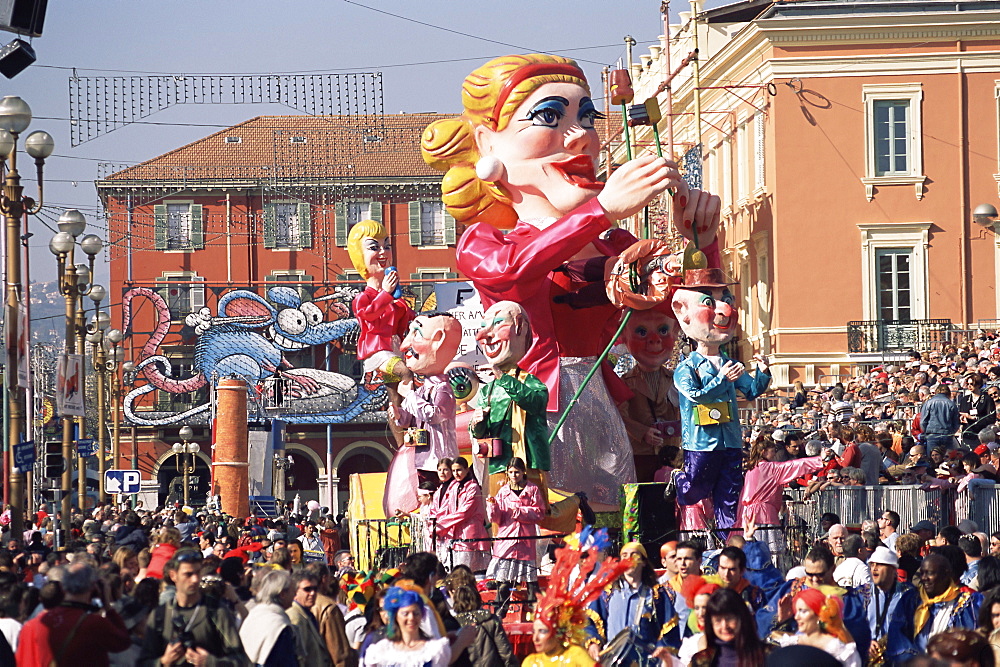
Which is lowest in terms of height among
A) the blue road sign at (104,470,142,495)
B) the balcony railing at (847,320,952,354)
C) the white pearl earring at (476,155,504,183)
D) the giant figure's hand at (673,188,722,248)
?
the blue road sign at (104,470,142,495)

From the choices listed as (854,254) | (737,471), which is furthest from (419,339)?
(854,254)

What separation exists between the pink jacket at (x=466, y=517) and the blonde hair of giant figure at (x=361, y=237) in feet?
25.7

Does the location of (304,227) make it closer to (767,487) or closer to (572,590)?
(767,487)

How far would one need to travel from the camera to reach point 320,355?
6169 centimetres

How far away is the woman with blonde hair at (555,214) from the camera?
16172 mm

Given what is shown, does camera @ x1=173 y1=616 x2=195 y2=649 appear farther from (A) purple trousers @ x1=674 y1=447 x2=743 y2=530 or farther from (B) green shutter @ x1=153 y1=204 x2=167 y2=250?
(B) green shutter @ x1=153 y1=204 x2=167 y2=250

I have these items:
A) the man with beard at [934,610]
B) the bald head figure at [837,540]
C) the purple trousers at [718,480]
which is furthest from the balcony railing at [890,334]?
the man with beard at [934,610]

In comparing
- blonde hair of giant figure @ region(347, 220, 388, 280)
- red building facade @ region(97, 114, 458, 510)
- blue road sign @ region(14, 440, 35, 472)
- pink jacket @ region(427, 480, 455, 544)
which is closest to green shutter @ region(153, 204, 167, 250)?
red building facade @ region(97, 114, 458, 510)

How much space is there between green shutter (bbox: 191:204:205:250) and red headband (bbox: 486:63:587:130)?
52.4 metres

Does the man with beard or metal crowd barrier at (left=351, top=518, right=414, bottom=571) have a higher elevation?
the man with beard

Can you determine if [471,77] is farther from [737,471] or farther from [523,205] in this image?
[737,471]

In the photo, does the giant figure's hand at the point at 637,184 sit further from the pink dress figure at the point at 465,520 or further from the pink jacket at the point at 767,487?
the pink dress figure at the point at 465,520

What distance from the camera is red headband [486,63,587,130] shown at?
56.7ft

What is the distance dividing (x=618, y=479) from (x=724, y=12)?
26886 mm
